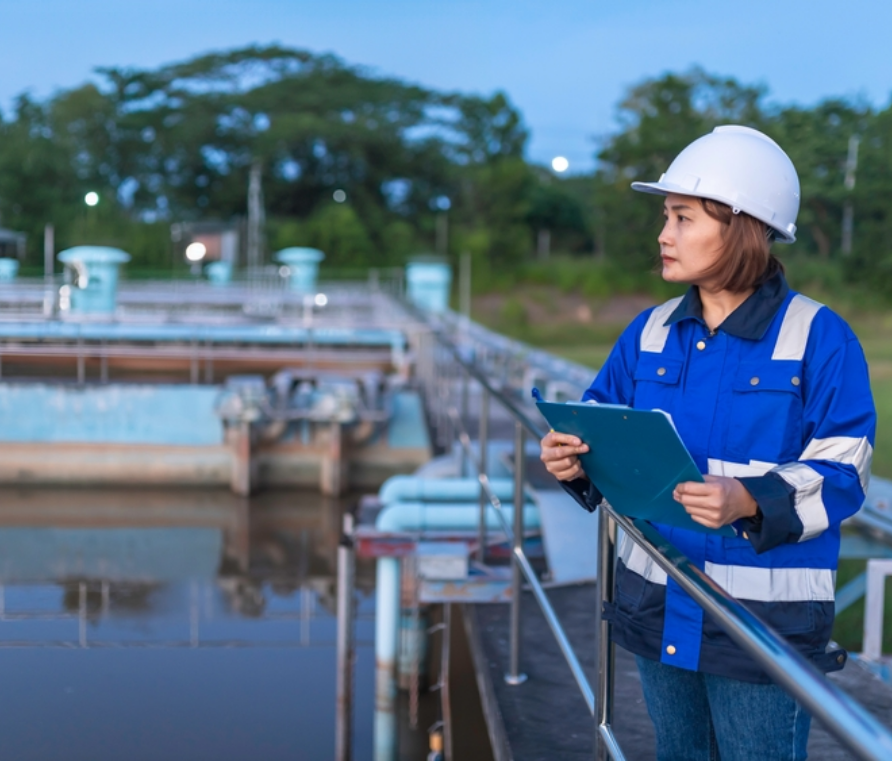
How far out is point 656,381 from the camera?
1.50m

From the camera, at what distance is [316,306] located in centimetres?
1836

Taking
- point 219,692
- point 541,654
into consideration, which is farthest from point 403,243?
point 541,654

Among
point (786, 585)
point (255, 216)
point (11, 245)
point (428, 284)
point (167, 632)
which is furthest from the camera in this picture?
point (255, 216)

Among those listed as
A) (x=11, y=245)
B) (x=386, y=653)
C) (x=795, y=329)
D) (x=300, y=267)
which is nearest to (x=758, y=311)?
(x=795, y=329)

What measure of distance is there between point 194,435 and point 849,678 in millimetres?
10713

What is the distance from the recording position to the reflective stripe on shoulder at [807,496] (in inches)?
52.1

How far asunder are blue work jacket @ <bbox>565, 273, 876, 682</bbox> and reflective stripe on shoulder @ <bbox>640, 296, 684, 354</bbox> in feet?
0.05

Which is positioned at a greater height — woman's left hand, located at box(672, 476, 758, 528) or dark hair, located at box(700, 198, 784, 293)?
dark hair, located at box(700, 198, 784, 293)

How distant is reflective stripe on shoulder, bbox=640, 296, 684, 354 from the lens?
153 centimetres

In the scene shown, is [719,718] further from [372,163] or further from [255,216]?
[372,163]

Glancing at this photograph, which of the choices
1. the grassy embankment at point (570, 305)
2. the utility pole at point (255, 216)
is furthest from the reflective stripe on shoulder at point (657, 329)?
the utility pole at point (255, 216)

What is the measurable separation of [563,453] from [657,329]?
229 mm

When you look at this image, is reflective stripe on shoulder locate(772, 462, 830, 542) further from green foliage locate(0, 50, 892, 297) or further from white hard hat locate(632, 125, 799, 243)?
green foliage locate(0, 50, 892, 297)

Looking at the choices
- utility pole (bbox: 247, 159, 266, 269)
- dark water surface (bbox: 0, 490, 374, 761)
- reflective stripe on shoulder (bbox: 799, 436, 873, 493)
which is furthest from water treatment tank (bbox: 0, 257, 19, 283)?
utility pole (bbox: 247, 159, 266, 269)
